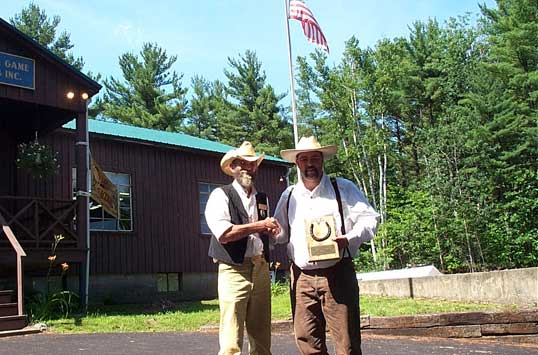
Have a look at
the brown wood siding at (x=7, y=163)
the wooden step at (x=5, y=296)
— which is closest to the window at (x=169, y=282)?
the brown wood siding at (x=7, y=163)

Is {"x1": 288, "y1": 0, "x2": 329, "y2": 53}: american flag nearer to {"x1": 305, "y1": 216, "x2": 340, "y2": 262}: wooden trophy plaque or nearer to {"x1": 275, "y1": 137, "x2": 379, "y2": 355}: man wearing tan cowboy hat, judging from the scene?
{"x1": 275, "y1": 137, "x2": 379, "y2": 355}: man wearing tan cowboy hat

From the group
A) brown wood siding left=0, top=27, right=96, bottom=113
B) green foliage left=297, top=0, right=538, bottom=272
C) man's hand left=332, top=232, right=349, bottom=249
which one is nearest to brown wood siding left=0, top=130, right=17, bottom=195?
brown wood siding left=0, top=27, right=96, bottom=113

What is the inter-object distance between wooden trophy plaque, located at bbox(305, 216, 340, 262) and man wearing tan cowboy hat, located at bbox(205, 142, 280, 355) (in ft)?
0.77

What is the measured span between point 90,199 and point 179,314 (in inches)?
165

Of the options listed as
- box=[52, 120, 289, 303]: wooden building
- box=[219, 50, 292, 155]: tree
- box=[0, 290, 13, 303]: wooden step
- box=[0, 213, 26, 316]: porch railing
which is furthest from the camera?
box=[219, 50, 292, 155]: tree

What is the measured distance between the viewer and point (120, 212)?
1521 cm

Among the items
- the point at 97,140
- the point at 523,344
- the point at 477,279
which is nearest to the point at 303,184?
the point at 523,344

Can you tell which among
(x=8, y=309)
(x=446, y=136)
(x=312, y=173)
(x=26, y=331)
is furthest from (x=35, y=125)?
(x=446, y=136)

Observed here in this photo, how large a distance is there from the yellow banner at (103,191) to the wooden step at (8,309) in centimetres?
334

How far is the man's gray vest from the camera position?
13.5ft

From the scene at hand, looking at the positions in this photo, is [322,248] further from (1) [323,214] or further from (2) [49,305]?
(2) [49,305]

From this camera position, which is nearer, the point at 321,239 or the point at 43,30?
the point at 321,239

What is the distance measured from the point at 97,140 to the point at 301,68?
25396mm

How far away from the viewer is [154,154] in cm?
1597
